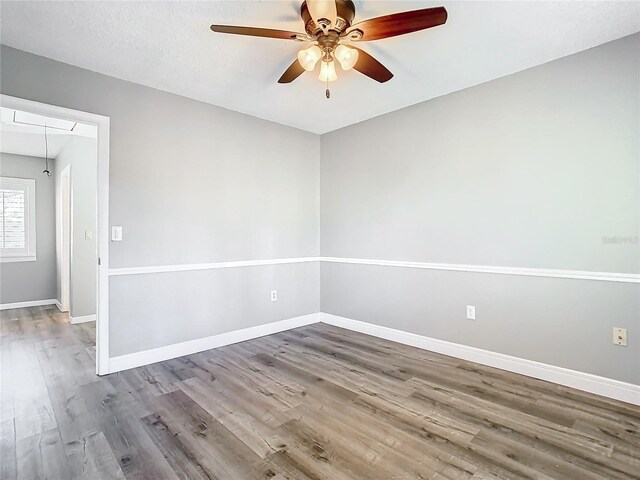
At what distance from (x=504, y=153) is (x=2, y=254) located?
7023 millimetres

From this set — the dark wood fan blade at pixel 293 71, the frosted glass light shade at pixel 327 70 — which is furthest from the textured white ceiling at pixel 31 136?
the frosted glass light shade at pixel 327 70

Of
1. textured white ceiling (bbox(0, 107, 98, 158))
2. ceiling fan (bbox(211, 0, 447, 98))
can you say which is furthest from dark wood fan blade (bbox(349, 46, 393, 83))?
textured white ceiling (bbox(0, 107, 98, 158))

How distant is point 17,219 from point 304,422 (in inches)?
237

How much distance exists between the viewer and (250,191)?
12.0 ft

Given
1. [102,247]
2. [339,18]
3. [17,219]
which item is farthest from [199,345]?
[17,219]

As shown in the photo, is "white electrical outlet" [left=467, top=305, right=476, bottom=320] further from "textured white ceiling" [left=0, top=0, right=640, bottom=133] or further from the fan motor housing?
the fan motor housing

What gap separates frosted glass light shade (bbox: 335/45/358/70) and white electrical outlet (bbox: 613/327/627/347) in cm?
250

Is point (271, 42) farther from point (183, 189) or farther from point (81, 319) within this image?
point (81, 319)

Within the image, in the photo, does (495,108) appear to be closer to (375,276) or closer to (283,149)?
(375,276)

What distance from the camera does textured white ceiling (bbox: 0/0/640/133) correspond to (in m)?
1.91

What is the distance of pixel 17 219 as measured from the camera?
536cm

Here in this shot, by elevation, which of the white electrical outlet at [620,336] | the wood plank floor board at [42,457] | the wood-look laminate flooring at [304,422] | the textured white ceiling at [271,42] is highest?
the textured white ceiling at [271,42]

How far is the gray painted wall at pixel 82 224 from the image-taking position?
14.2 feet

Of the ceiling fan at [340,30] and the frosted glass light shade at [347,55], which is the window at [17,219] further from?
the frosted glass light shade at [347,55]
